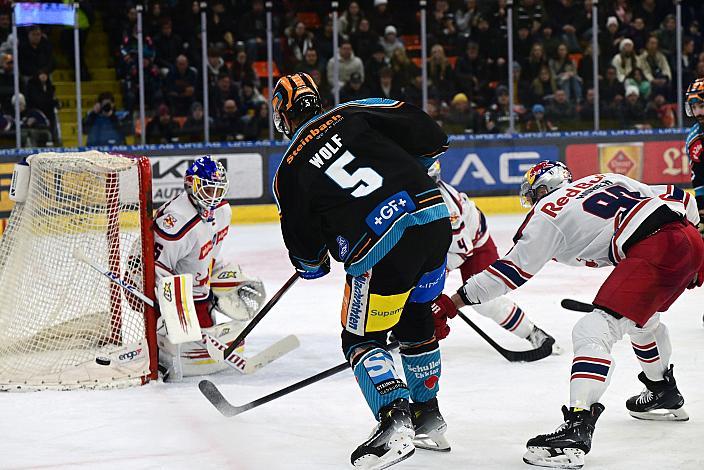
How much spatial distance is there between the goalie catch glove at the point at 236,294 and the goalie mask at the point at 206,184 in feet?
1.42

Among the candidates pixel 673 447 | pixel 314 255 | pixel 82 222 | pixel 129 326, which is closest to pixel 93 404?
pixel 129 326

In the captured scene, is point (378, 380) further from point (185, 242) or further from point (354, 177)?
point (185, 242)

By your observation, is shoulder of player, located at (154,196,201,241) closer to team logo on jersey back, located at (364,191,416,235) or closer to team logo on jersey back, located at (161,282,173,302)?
team logo on jersey back, located at (161,282,173,302)

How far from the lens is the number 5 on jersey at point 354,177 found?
9.29 ft

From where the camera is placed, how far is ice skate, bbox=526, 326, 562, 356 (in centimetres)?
450

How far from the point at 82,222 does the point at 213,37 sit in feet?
17.7

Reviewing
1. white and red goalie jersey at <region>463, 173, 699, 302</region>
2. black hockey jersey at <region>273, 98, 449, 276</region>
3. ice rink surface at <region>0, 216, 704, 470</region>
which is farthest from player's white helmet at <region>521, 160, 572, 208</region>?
ice rink surface at <region>0, 216, 704, 470</region>

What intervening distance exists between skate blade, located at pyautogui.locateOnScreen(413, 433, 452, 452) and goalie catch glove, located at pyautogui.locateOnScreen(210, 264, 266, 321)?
1.57m

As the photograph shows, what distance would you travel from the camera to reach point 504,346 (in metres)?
4.75

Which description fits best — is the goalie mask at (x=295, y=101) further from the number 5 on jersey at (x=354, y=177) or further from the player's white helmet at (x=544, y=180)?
the player's white helmet at (x=544, y=180)

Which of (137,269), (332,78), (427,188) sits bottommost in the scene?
(137,269)

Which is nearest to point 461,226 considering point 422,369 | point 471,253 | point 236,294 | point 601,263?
point 471,253

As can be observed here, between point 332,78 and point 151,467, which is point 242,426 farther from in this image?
point 332,78

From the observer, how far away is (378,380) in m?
2.90
